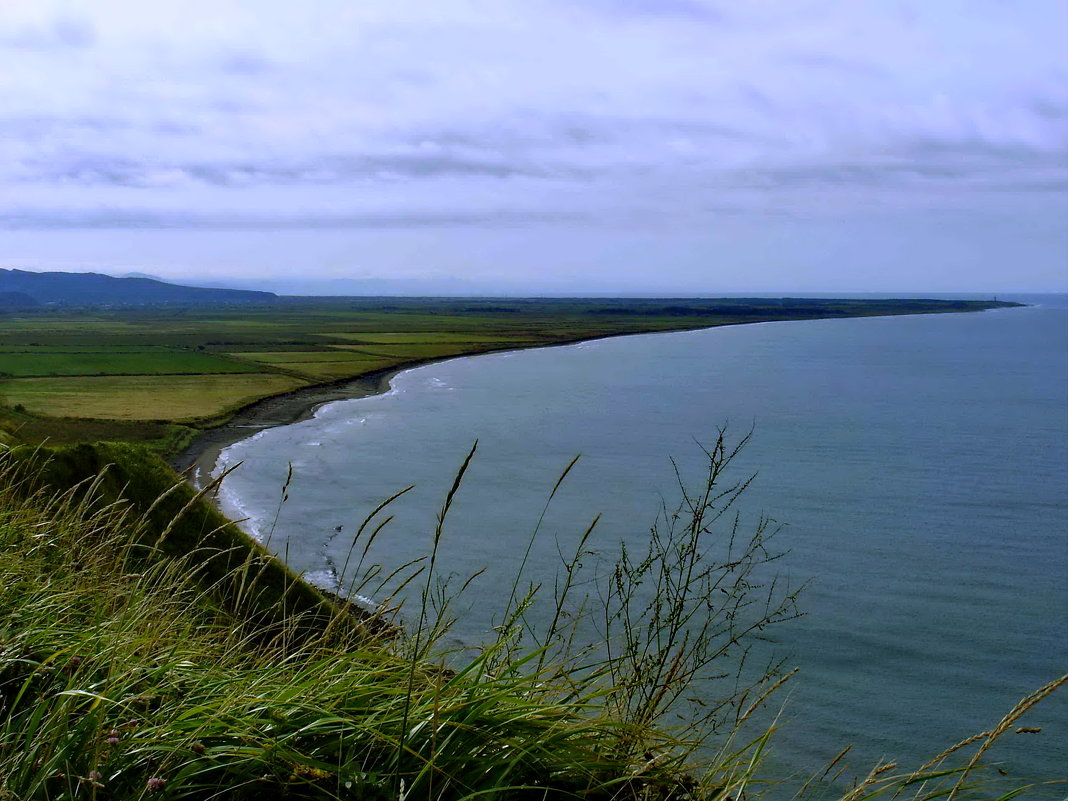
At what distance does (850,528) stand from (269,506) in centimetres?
1959

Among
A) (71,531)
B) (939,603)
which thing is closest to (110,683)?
(71,531)

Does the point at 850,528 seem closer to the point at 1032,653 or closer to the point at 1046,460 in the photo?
the point at 1032,653

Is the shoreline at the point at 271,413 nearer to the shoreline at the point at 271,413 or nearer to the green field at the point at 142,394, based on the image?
the shoreline at the point at 271,413

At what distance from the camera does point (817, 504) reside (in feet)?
109

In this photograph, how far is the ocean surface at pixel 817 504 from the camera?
18.1 metres

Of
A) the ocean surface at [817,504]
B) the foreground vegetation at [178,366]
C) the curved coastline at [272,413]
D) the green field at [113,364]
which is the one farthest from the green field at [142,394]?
the ocean surface at [817,504]

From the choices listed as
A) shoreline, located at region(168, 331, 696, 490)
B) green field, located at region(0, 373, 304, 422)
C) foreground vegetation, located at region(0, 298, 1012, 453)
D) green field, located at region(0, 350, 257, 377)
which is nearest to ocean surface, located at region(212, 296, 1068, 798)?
shoreline, located at region(168, 331, 696, 490)

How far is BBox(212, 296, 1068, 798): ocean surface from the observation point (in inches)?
712

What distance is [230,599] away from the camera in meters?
14.5

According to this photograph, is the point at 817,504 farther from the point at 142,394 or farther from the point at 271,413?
the point at 142,394

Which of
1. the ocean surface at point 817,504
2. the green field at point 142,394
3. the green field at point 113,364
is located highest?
the green field at point 113,364

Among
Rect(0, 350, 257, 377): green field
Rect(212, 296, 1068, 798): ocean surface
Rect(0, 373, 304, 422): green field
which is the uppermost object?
Rect(0, 350, 257, 377): green field

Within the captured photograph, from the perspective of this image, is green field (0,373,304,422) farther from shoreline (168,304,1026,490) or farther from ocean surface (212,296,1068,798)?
ocean surface (212,296,1068,798)

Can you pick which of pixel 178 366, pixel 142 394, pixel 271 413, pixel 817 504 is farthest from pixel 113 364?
pixel 817 504
